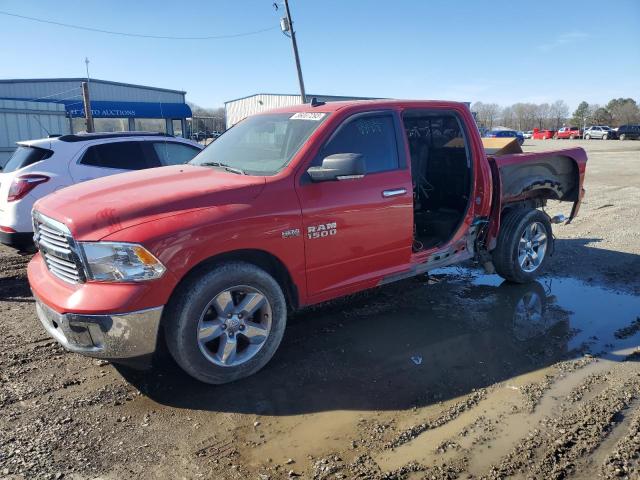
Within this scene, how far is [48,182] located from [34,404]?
3.82 meters

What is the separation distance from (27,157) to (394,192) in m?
5.05

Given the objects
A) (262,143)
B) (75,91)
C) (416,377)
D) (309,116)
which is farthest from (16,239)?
(75,91)

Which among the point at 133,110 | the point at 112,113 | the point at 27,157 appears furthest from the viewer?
the point at 133,110

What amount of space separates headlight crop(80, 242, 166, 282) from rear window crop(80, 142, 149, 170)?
4.19 meters

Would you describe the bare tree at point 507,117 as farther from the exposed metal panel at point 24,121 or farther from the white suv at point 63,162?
the white suv at point 63,162

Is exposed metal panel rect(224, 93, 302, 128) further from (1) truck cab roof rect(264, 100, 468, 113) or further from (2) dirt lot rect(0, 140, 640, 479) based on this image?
(2) dirt lot rect(0, 140, 640, 479)

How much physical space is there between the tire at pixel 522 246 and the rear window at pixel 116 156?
514cm

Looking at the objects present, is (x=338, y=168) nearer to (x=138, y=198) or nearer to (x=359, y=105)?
(x=359, y=105)

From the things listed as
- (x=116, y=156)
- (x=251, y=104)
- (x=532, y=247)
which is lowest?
(x=532, y=247)

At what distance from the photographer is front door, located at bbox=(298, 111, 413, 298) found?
373cm

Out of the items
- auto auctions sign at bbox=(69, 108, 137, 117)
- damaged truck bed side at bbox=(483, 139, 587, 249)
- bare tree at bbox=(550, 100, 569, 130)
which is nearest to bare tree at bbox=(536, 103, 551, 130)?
bare tree at bbox=(550, 100, 569, 130)

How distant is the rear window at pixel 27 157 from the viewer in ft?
20.8

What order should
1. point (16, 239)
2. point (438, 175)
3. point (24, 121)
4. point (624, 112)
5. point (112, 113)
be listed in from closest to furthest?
1. point (438, 175)
2. point (16, 239)
3. point (24, 121)
4. point (112, 113)
5. point (624, 112)

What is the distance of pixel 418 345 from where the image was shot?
411 centimetres
